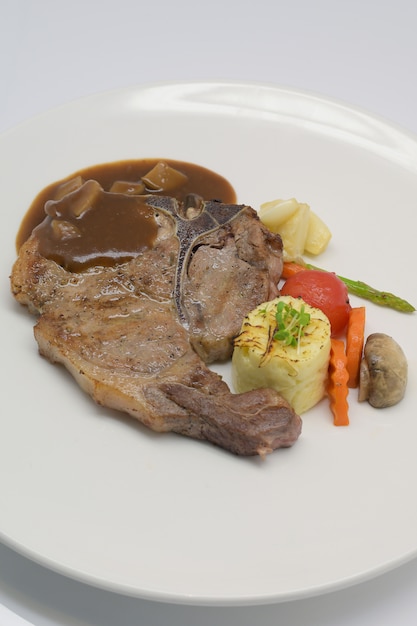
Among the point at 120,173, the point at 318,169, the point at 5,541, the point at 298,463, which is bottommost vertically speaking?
the point at 5,541

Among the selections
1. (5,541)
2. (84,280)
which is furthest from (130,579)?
(84,280)

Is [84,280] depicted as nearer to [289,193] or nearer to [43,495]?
[43,495]

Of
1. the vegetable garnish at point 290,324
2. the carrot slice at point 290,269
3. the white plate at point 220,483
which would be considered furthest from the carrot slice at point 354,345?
the carrot slice at point 290,269

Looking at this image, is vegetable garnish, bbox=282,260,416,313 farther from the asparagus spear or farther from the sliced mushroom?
the sliced mushroom

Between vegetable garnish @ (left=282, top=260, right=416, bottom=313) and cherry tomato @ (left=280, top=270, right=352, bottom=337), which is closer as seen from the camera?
cherry tomato @ (left=280, top=270, right=352, bottom=337)

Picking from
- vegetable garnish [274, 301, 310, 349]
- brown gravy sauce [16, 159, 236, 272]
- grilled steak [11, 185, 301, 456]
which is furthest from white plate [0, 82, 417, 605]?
vegetable garnish [274, 301, 310, 349]

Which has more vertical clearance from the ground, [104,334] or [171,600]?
[104,334]

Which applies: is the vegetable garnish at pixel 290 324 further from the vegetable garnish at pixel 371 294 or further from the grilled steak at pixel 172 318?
the vegetable garnish at pixel 371 294

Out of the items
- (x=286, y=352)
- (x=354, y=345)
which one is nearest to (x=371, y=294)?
(x=354, y=345)

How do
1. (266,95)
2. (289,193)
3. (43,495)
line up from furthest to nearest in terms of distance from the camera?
(266,95)
(289,193)
(43,495)
